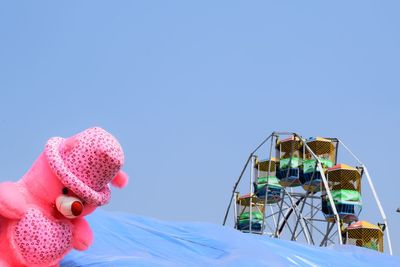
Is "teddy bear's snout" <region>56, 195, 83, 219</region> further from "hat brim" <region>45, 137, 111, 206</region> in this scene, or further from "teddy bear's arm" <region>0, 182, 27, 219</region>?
"teddy bear's arm" <region>0, 182, 27, 219</region>

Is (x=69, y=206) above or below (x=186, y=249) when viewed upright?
above

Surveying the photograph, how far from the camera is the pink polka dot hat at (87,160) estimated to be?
411cm

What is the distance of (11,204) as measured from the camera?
4.04 meters

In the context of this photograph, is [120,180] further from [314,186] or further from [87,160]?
[314,186]

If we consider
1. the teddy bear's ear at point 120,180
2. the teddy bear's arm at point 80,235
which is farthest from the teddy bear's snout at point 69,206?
the teddy bear's ear at point 120,180

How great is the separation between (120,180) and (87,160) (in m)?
0.32

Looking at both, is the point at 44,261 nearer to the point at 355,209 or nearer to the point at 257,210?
the point at 355,209

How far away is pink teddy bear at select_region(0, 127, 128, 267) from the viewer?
4.06 metres

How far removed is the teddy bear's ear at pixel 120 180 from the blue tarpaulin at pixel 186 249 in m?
0.64

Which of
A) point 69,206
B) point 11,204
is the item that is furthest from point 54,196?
point 11,204

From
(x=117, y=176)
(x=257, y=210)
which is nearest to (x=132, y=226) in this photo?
(x=117, y=176)

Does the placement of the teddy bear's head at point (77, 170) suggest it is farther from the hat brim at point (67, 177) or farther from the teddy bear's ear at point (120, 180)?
the teddy bear's ear at point (120, 180)

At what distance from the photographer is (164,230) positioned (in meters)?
5.92

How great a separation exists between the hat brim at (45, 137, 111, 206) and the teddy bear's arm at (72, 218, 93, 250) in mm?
195
